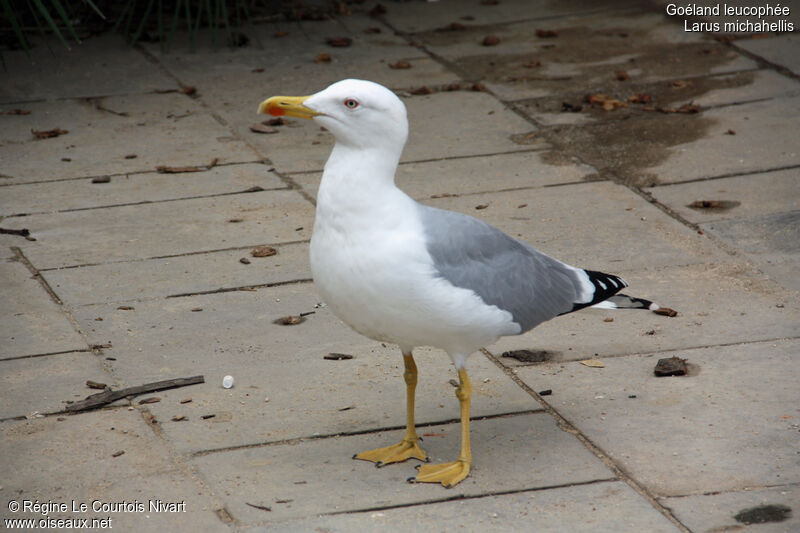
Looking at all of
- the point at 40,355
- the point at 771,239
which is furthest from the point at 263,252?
the point at 771,239

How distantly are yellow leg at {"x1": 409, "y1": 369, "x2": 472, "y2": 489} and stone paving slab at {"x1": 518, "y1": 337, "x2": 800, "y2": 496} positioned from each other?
1.87 feet

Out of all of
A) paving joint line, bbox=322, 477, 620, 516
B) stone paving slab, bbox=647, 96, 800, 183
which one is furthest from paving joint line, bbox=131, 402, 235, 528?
stone paving slab, bbox=647, 96, 800, 183

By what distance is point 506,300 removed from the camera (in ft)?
15.1

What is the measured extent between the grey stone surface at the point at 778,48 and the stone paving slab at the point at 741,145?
94cm

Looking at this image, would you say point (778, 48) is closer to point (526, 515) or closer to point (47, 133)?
point (47, 133)

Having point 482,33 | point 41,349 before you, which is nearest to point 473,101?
point 482,33

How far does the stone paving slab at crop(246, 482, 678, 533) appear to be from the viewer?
4082 mm

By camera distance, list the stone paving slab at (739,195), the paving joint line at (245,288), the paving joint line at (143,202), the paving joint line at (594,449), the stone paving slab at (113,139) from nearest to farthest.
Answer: the paving joint line at (594,449) < the paving joint line at (245,288) < the stone paving slab at (739,195) < the paving joint line at (143,202) < the stone paving slab at (113,139)

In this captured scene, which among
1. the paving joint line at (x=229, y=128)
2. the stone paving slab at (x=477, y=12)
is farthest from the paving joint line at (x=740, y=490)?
the stone paving slab at (x=477, y=12)

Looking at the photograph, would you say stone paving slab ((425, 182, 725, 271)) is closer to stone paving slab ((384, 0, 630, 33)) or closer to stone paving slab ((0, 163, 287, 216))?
stone paving slab ((0, 163, 287, 216))

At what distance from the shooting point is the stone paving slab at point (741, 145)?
7828 mm

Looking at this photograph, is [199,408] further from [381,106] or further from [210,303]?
[381,106]

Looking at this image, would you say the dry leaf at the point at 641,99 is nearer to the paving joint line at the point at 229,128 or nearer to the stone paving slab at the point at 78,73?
the paving joint line at the point at 229,128

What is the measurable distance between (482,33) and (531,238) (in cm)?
488
